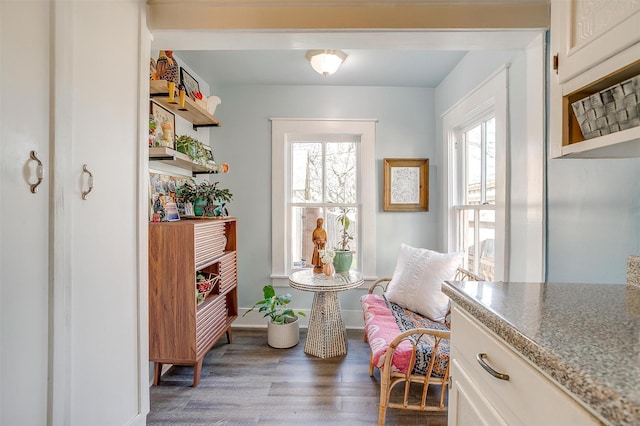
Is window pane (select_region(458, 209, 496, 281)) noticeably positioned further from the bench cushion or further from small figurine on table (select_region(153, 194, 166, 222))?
small figurine on table (select_region(153, 194, 166, 222))

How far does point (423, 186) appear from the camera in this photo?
300 centimetres

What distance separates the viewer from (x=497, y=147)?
1982 millimetres

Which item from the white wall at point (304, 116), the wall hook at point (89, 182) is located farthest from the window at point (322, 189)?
the wall hook at point (89, 182)

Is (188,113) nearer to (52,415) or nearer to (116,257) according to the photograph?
(116,257)

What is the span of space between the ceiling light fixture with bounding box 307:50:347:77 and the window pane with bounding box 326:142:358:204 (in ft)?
2.93

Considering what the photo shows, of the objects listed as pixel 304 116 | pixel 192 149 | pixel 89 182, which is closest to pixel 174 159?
pixel 192 149

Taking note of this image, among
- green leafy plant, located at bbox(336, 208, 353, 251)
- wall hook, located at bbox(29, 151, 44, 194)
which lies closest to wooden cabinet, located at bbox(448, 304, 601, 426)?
wall hook, located at bbox(29, 151, 44, 194)

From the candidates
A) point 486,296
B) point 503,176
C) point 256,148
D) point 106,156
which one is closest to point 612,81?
point 486,296

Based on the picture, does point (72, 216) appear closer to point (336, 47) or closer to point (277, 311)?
point (336, 47)

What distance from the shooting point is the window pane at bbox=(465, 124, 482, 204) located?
237 centimetres

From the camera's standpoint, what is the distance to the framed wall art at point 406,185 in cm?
300

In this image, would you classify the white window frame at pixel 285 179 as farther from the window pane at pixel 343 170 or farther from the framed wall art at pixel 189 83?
the framed wall art at pixel 189 83

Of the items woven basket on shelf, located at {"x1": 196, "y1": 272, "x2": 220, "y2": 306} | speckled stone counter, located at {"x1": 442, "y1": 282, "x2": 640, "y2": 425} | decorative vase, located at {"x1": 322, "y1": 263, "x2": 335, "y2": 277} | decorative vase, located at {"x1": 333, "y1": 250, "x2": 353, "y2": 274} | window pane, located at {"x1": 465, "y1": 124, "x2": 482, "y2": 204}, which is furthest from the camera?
decorative vase, located at {"x1": 333, "y1": 250, "x2": 353, "y2": 274}

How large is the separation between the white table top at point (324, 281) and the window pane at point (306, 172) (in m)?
0.86
